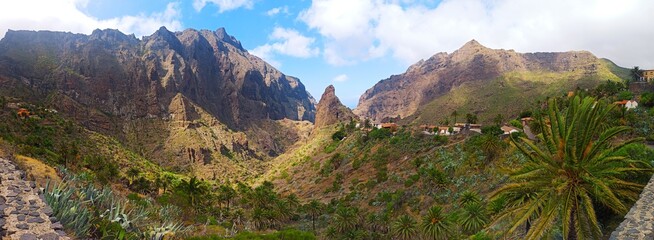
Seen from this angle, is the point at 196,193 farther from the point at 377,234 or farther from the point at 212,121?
the point at 212,121

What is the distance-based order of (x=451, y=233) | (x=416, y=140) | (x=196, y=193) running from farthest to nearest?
(x=416, y=140) < (x=196, y=193) < (x=451, y=233)

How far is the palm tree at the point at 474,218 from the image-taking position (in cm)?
3441

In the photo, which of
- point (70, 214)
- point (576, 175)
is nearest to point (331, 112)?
point (576, 175)

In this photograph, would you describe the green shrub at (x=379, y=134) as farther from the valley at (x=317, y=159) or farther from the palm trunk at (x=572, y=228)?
the palm trunk at (x=572, y=228)

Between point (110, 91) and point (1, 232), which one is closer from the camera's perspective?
point (1, 232)

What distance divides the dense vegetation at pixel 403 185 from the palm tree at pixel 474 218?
0.11 metres

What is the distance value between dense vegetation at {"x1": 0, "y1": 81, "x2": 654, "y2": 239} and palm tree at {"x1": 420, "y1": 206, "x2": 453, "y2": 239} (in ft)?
0.38

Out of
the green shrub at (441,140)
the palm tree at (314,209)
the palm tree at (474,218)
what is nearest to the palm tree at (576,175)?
the palm tree at (474,218)

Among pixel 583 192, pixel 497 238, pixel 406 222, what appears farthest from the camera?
pixel 406 222

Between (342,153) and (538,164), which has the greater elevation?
(538,164)

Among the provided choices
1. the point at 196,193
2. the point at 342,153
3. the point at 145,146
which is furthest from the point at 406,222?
the point at 145,146

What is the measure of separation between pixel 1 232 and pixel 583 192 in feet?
55.5

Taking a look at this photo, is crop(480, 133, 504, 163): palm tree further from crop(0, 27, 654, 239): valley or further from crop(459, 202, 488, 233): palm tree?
crop(459, 202, 488, 233): palm tree

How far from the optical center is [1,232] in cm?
920
